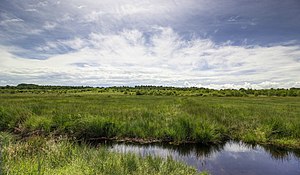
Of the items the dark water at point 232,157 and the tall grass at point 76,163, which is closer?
the tall grass at point 76,163

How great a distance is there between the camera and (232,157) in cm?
1230

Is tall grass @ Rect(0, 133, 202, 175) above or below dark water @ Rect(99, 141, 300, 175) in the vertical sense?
above

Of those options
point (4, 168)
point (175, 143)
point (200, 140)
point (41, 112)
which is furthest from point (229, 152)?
point (41, 112)

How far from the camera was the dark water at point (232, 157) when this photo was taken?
10.5 m

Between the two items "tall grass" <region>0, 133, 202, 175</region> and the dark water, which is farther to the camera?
the dark water

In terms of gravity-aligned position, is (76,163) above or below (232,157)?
above

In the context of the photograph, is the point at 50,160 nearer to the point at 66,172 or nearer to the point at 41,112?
the point at 66,172

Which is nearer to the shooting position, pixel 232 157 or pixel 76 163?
pixel 76 163

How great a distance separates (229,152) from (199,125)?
2769mm

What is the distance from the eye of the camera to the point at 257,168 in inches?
424

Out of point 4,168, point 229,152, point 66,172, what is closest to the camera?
point 4,168

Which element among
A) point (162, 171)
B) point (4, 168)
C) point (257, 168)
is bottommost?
point (257, 168)

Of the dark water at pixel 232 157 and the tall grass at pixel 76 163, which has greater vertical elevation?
the tall grass at pixel 76 163

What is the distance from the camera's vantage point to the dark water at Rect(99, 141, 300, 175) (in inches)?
414
